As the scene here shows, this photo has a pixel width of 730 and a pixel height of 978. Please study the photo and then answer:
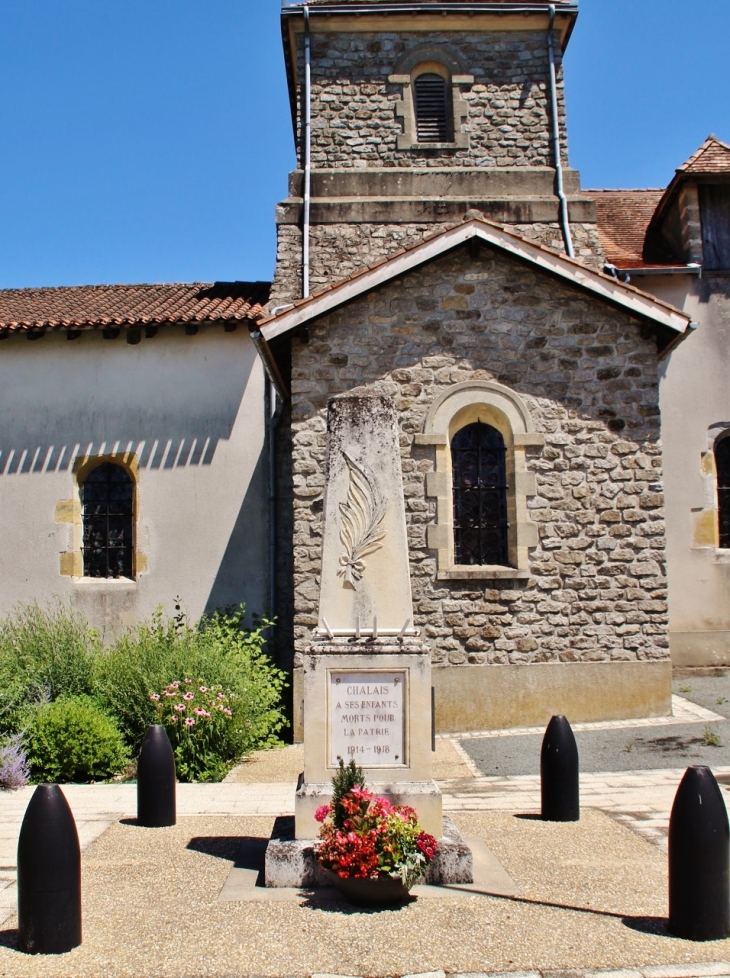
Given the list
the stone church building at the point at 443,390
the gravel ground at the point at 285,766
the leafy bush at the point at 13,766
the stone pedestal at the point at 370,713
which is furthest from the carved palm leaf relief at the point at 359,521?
the stone church building at the point at 443,390

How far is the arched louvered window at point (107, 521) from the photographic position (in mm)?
13766

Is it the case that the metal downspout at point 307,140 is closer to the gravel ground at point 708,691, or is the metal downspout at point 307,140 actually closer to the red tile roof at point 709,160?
the red tile roof at point 709,160

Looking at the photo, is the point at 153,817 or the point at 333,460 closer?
the point at 333,460

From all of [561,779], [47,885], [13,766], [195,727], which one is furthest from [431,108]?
[47,885]

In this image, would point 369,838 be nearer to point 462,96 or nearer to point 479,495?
point 479,495

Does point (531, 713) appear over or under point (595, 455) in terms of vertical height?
under

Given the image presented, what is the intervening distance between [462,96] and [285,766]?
1147cm

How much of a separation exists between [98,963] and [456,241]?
9063 millimetres

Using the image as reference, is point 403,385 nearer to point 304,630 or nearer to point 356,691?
point 304,630

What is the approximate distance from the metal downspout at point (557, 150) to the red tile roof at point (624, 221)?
65 centimetres

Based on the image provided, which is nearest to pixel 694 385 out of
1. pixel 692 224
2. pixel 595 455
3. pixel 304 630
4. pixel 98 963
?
pixel 692 224

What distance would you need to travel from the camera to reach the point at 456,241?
36.6ft

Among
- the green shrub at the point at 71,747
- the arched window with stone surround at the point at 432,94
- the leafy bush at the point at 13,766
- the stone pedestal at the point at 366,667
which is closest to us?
the stone pedestal at the point at 366,667

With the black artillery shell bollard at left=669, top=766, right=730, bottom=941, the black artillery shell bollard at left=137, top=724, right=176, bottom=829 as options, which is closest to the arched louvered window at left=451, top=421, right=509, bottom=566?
the black artillery shell bollard at left=137, top=724, right=176, bottom=829
